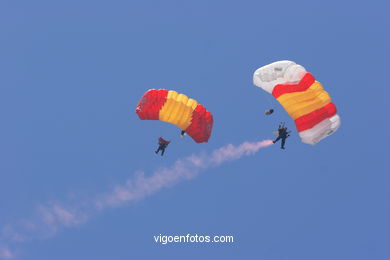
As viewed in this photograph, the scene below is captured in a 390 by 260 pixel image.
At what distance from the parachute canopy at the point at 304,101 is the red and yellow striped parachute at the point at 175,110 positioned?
4591 mm

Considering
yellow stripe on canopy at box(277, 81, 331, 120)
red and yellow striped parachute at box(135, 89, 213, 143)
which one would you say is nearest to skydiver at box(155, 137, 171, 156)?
red and yellow striped parachute at box(135, 89, 213, 143)

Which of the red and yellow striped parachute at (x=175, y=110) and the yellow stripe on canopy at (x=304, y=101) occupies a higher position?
the red and yellow striped parachute at (x=175, y=110)

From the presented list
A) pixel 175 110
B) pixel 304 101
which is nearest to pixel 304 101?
pixel 304 101

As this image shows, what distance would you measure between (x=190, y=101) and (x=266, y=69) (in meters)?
4.79

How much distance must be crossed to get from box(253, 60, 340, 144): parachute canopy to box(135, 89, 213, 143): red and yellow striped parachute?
15.1ft

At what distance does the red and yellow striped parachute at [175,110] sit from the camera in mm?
54312

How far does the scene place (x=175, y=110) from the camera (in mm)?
54312

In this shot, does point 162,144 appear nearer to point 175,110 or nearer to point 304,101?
point 175,110

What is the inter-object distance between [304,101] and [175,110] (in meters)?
7.57

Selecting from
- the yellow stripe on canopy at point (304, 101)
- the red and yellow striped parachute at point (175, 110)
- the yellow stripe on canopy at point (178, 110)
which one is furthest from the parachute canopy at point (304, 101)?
the yellow stripe on canopy at point (178, 110)

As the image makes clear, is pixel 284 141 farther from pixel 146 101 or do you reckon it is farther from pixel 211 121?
pixel 146 101

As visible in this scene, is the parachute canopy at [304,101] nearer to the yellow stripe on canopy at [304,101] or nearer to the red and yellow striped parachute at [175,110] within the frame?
the yellow stripe on canopy at [304,101]

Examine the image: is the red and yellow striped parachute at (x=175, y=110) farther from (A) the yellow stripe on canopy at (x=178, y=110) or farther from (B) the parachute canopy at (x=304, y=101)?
(B) the parachute canopy at (x=304, y=101)

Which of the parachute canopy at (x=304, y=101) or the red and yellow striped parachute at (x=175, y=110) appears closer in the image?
the parachute canopy at (x=304, y=101)
